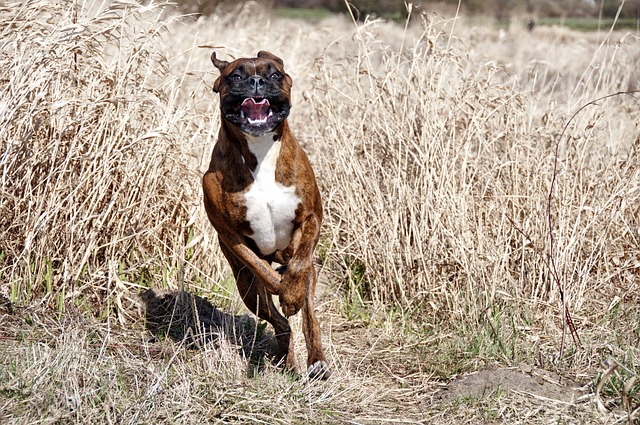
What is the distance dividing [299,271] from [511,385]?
1.29 metres

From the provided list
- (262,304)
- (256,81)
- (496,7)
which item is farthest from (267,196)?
(496,7)

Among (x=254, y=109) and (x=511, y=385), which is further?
(x=511, y=385)

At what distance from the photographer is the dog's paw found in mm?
4481

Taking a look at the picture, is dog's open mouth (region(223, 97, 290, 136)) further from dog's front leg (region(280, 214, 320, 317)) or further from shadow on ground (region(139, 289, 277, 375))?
shadow on ground (region(139, 289, 277, 375))

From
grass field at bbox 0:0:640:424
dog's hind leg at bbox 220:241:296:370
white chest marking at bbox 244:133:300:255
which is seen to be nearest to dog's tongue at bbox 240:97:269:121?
white chest marking at bbox 244:133:300:255

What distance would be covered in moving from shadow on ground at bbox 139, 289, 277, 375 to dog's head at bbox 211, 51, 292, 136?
154 centimetres

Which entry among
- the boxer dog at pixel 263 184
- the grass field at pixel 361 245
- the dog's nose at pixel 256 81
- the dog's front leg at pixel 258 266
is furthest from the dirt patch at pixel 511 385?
the dog's nose at pixel 256 81

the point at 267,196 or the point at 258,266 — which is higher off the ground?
the point at 267,196

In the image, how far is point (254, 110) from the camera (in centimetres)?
410

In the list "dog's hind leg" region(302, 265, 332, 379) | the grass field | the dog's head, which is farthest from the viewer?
"dog's hind leg" region(302, 265, 332, 379)

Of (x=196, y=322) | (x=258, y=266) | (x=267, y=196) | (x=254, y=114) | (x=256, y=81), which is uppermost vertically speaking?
(x=256, y=81)

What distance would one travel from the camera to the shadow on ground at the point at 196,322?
5.21 metres

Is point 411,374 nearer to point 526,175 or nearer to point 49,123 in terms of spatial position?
point 526,175

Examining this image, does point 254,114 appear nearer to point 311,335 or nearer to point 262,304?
point 262,304
